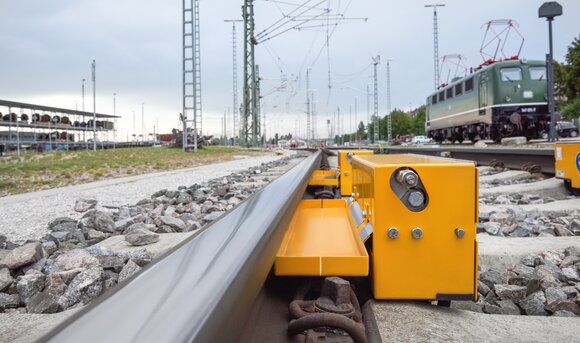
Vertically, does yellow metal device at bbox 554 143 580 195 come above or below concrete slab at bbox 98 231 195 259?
above

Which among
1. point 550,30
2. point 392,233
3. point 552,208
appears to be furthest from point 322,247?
point 550,30

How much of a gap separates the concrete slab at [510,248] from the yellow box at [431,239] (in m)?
1.27

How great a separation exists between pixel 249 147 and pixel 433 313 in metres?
33.5

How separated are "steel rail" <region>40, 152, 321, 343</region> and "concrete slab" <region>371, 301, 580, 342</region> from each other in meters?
0.55

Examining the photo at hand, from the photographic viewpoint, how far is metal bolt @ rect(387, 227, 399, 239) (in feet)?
6.08

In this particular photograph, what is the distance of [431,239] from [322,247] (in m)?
0.50

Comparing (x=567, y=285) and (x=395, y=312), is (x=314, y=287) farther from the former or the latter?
(x=567, y=285)

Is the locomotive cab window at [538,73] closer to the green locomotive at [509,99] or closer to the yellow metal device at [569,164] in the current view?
the green locomotive at [509,99]

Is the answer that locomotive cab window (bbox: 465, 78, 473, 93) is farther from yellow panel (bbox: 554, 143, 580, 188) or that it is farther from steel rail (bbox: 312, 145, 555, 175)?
yellow panel (bbox: 554, 143, 580, 188)

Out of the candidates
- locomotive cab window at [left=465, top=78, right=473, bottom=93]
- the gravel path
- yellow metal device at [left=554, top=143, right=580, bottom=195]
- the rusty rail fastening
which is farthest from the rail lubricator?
locomotive cab window at [left=465, top=78, right=473, bottom=93]

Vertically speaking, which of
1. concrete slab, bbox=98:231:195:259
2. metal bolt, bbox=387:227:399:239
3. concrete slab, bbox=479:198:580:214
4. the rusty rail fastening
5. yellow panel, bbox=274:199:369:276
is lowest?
concrete slab, bbox=98:231:195:259

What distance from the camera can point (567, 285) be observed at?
255 centimetres

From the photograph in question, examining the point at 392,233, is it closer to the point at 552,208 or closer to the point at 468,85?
the point at 552,208

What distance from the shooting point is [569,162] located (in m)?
6.15
